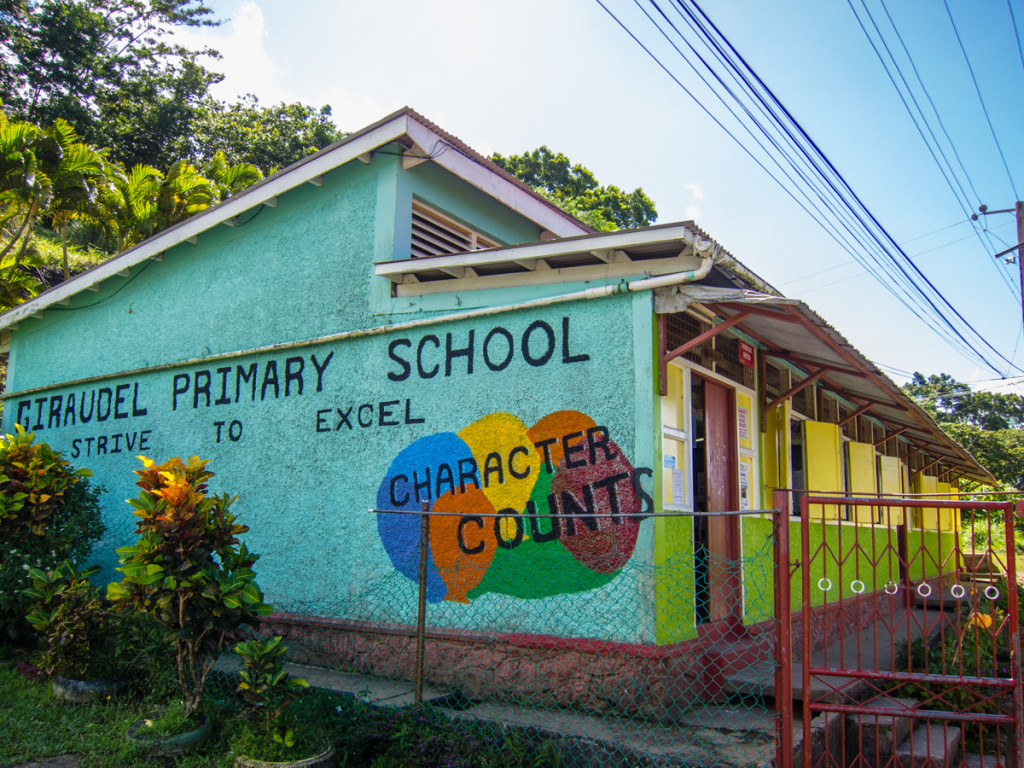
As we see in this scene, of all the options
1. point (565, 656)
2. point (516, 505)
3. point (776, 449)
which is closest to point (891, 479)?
point (776, 449)

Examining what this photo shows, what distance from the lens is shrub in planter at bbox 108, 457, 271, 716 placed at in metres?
4.91

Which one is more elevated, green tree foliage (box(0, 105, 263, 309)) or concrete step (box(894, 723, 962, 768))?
green tree foliage (box(0, 105, 263, 309))

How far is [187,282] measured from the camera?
886cm

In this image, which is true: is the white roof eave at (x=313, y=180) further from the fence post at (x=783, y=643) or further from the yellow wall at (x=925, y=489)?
the yellow wall at (x=925, y=489)

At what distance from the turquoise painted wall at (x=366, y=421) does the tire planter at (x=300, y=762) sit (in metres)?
1.59

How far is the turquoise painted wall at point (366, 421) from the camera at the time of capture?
550cm

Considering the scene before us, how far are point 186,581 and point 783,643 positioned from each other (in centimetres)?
360

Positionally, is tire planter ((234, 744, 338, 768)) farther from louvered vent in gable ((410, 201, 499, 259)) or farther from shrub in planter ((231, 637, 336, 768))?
louvered vent in gable ((410, 201, 499, 259))

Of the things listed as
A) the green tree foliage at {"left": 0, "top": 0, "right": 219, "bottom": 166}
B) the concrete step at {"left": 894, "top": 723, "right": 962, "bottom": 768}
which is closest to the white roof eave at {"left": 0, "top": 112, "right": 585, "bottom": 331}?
the concrete step at {"left": 894, "top": 723, "right": 962, "bottom": 768}

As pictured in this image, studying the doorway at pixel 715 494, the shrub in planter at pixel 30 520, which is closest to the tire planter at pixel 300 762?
the doorway at pixel 715 494

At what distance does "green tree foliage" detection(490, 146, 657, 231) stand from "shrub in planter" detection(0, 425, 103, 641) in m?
25.4

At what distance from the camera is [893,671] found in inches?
158

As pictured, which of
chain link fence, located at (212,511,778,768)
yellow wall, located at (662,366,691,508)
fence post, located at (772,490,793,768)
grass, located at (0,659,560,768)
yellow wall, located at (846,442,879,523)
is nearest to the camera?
fence post, located at (772,490,793,768)

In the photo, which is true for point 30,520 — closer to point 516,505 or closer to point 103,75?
point 516,505
